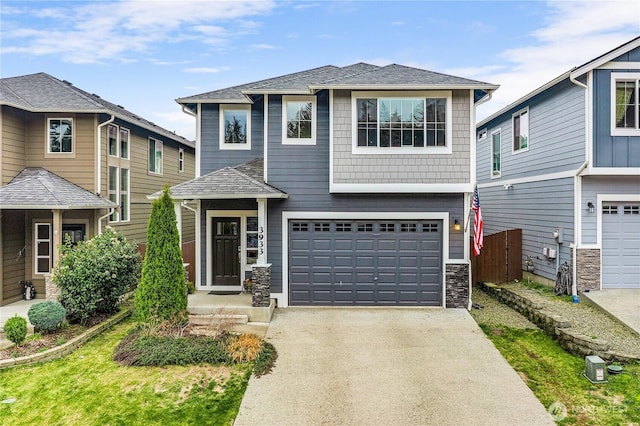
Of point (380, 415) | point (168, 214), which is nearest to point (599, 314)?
point (380, 415)

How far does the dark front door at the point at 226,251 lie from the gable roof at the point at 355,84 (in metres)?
3.49

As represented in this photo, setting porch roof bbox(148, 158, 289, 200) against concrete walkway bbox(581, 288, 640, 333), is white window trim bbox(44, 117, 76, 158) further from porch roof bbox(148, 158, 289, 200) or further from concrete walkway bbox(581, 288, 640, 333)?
concrete walkway bbox(581, 288, 640, 333)

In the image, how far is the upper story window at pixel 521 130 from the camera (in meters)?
13.0

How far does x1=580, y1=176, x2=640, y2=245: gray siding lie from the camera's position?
32.4 ft

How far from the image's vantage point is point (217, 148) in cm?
1133

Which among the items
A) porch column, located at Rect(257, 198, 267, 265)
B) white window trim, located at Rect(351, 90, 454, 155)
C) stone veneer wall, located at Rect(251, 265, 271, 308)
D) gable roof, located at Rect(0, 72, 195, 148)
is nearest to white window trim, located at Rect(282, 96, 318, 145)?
white window trim, located at Rect(351, 90, 454, 155)

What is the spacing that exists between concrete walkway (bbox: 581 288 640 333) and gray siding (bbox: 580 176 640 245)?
4.31 ft

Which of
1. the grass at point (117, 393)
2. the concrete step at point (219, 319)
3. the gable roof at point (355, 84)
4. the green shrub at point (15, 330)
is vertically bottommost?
the grass at point (117, 393)

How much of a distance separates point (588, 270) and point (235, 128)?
33.6ft

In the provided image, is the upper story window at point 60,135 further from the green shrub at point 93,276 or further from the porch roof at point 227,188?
the porch roof at point 227,188

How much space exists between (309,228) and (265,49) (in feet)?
37.0

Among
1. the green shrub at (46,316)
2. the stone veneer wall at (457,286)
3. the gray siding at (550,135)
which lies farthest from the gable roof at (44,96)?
the gray siding at (550,135)

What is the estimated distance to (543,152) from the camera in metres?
11.9

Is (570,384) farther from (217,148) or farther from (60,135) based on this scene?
(60,135)
